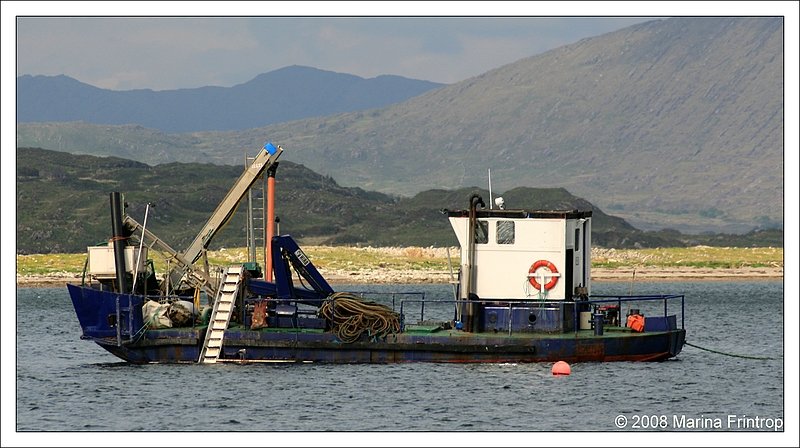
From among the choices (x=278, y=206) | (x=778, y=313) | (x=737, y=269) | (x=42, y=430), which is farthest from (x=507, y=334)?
(x=278, y=206)

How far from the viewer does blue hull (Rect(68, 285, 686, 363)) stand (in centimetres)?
3472

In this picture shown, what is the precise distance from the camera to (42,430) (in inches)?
1173

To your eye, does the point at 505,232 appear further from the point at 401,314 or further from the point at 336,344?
the point at 336,344

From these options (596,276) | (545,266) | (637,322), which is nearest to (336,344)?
(545,266)

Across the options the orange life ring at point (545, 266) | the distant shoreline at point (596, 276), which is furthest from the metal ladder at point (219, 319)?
the distant shoreline at point (596, 276)

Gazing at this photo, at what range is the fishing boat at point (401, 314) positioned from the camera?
3494 centimetres

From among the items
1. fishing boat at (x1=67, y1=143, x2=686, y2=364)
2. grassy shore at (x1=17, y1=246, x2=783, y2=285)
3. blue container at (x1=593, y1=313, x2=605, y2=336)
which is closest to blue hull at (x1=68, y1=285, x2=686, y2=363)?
fishing boat at (x1=67, y1=143, x2=686, y2=364)

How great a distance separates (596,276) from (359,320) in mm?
66801

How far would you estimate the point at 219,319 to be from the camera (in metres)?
35.7

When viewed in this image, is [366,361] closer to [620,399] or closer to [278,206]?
[620,399]

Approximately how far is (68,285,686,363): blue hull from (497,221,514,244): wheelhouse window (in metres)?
2.16

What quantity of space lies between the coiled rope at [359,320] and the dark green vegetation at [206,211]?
9427cm

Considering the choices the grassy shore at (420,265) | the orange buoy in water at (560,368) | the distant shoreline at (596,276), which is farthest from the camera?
the grassy shore at (420,265)

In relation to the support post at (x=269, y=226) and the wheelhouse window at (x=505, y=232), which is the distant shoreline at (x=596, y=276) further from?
the wheelhouse window at (x=505, y=232)
